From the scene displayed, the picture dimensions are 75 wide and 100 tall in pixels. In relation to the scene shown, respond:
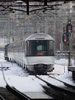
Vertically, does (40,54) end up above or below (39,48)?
below

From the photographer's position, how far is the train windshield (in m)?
19.3

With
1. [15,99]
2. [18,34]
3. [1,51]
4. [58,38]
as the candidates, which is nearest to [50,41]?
[15,99]

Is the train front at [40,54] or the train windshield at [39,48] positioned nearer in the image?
the train front at [40,54]

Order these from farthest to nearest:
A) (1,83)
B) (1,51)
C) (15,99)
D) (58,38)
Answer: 1. (1,51)
2. (58,38)
3. (1,83)
4. (15,99)

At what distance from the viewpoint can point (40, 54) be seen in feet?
63.0

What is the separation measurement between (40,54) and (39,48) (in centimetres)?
48

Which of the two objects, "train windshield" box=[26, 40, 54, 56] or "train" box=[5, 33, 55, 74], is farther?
"train windshield" box=[26, 40, 54, 56]

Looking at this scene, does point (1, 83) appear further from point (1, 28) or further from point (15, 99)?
point (1, 28)

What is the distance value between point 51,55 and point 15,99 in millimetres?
9949

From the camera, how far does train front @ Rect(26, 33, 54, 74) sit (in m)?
19.1

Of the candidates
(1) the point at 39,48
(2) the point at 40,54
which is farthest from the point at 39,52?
(1) the point at 39,48

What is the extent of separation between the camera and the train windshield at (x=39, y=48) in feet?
63.3

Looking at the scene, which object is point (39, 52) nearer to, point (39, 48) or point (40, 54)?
point (40, 54)

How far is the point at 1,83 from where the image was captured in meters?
14.6
